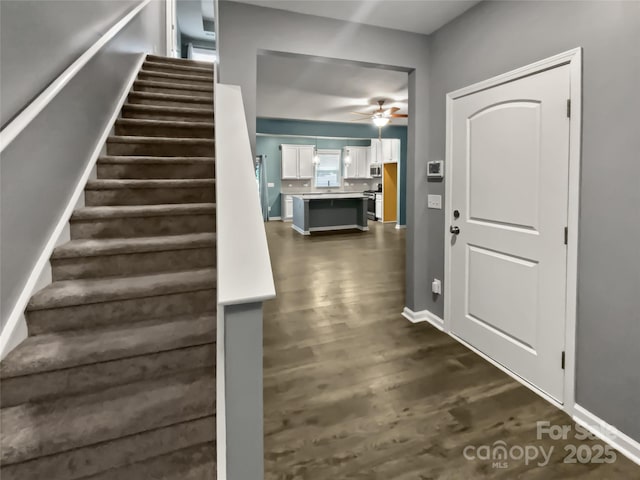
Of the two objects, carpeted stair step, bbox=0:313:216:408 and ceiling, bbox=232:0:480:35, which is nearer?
carpeted stair step, bbox=0:313:216:408

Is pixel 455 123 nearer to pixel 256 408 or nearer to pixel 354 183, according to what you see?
pixel 256 408

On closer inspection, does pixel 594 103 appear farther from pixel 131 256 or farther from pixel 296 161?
pixel 296 161

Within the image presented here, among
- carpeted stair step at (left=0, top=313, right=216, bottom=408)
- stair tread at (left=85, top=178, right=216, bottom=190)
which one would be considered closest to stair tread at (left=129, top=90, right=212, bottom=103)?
stair tread at (left=85, top=178, right=216, bottom=190)

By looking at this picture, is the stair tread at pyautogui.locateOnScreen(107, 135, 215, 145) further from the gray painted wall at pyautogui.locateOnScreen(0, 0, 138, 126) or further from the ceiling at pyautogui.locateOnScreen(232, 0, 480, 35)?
the ceiling at pyautogui.locateOnScreen(232, 0, 480, 35)

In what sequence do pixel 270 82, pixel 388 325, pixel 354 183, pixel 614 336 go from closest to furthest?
pixel 614 336 → pixel 388 325 → pixel 270 82 → pixel 354 183

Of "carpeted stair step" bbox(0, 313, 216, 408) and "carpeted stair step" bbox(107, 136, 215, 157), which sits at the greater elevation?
"carpeted stair step" bbox(107, 136, 215, 157)

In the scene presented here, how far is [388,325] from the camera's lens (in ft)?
10.3

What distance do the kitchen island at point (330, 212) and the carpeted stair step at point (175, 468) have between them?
689 cm

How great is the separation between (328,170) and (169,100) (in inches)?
318

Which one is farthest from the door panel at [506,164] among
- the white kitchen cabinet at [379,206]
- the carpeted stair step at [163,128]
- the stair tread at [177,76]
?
the white kitchen cabinet at [379,206]

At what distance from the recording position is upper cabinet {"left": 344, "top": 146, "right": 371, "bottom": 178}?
11.1 m

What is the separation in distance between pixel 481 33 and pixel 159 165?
2.45 meters

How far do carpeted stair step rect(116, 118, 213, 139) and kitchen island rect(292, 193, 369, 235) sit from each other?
5.24m

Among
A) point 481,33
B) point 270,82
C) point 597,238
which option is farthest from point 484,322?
point 270,82
